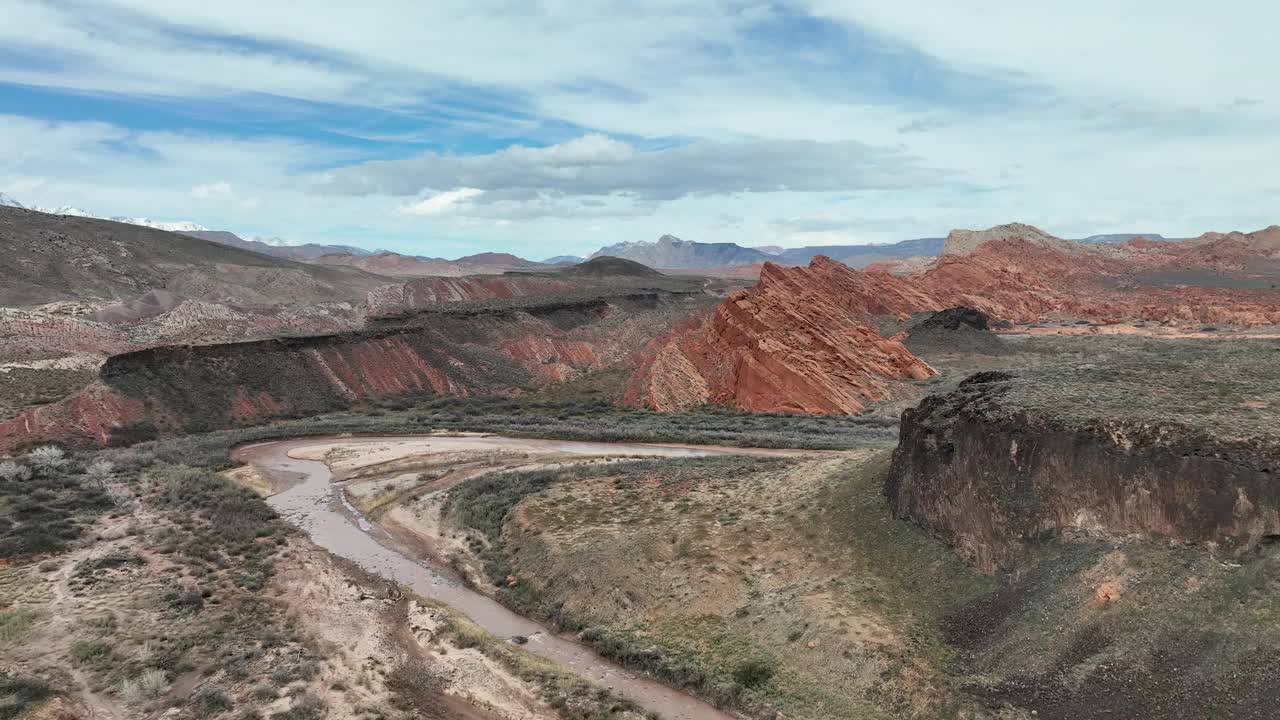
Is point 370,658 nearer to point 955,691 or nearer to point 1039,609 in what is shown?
point 955,691

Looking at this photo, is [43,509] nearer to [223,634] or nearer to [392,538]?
[392,538]

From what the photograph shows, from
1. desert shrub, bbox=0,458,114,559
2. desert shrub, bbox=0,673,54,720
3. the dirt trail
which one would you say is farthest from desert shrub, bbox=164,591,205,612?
desert shrub, bbox=0,458,114,559

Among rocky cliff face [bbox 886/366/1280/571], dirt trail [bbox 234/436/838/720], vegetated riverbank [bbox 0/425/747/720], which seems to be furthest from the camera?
dirt trail [bbox 234/436/838/720]

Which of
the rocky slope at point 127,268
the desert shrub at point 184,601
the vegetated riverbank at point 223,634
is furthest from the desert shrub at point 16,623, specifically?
the rocky slope at point 127,268

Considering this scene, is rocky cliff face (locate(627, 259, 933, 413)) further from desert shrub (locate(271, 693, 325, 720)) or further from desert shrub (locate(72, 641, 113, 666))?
desert shrub (locate(72, 641, 113, 666))

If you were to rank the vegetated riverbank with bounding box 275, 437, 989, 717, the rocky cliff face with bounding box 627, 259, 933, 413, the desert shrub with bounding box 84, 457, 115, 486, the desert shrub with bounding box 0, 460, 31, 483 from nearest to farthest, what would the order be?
A: the vegetated riverbank with bounding box 275, 437, 989, 717 < the desert shrub with bounding box 0, 460, 31, 483 < the desert shrub with bounding box 84, 457, 115, 486 < the rocky cliff face with bounding box 627, 259, 933, 413

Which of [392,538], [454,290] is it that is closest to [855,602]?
[392,538]

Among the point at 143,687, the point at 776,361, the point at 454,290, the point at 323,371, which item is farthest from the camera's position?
the point at 454,290
